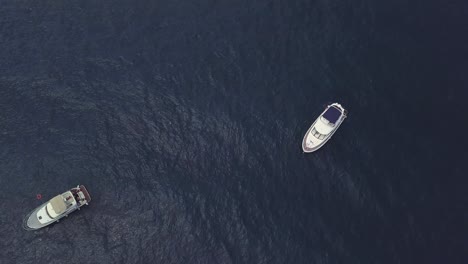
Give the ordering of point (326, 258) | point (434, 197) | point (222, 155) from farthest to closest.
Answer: point (222, 155)
point (434, 197)
point (326, 258)

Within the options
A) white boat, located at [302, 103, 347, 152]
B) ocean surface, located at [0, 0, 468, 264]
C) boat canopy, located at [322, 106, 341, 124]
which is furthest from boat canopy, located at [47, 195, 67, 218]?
boat canopy, located at [322, 106, 341, 124]

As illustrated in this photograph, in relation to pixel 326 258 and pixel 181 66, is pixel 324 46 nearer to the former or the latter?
pixel 181 66

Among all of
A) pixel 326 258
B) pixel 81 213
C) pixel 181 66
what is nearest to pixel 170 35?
pixel 181 66

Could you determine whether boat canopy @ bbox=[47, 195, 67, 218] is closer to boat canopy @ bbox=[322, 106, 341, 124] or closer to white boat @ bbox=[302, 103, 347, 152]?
white boat @ bbox=[302, 103, 347, 152]

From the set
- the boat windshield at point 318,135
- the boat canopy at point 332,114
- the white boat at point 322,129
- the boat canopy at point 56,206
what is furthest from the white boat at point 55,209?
the boat canopy at point 332,114

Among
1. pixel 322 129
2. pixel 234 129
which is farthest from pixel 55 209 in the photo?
pixel 322 129
